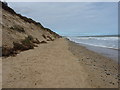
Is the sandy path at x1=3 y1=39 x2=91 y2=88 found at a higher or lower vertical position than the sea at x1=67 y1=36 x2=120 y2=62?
lower

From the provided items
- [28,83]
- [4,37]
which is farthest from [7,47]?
[28,83]

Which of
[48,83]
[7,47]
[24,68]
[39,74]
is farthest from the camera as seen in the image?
[7,47]

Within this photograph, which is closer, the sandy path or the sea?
the sandy path

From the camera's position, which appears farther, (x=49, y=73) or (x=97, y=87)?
(x=49, y=73)

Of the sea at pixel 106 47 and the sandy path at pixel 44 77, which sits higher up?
the sea at pixel 106 47

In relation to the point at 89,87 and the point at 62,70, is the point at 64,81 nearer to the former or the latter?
the point at 89,87

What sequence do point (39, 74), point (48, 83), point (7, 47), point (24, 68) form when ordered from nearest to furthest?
point (48, 83) → point (39, 74) → point (24, 68) → point (7, 47)

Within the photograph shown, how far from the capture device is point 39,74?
9.26m

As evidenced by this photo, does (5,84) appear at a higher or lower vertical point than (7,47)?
lower

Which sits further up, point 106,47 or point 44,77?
point 106,47

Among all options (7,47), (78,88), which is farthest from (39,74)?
(7,47)

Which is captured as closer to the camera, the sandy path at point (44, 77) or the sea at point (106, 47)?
the sandy path at point (44, 77)

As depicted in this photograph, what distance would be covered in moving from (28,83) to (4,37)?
34.0 feet

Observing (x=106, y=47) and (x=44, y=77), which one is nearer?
(x=44, y=77)
